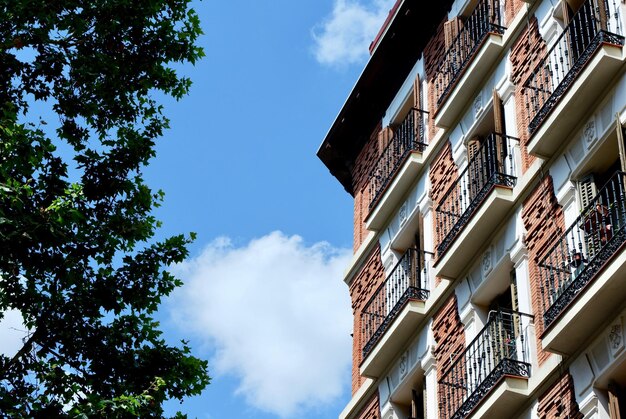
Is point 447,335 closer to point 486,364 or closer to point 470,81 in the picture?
point 486,364

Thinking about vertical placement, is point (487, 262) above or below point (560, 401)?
above

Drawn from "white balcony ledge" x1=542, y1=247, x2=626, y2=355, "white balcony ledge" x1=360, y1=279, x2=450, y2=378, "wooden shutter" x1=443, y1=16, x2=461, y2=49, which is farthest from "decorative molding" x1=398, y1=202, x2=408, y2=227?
"white balcony ledge" x1=542, y1=247, x2=626, y2=355

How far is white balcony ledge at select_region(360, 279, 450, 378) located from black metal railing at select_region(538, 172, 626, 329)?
4.08 meters

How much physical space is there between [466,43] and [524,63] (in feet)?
8.67

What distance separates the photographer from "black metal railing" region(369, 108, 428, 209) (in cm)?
2525

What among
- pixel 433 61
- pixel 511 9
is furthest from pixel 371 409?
pixel 511 9

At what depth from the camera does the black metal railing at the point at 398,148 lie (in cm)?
2525

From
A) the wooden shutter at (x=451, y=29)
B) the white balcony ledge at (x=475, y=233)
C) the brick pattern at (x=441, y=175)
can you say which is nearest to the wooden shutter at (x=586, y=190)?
the white balcony ledge at (x=475, y=233)

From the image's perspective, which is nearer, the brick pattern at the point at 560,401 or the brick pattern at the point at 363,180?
the brick pattern at the point at 560,401

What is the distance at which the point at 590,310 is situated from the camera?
16.4m

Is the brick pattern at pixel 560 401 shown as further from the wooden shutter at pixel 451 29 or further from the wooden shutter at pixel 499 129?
the wooden shutter at pixel 451 29

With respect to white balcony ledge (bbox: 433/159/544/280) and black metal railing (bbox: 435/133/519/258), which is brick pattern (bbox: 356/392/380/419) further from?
black metal railing (bbox: 435/133/519/258)

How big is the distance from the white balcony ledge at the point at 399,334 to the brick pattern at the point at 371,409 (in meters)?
0.49

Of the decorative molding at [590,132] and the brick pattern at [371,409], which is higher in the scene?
the decorative molding at [590,132]
